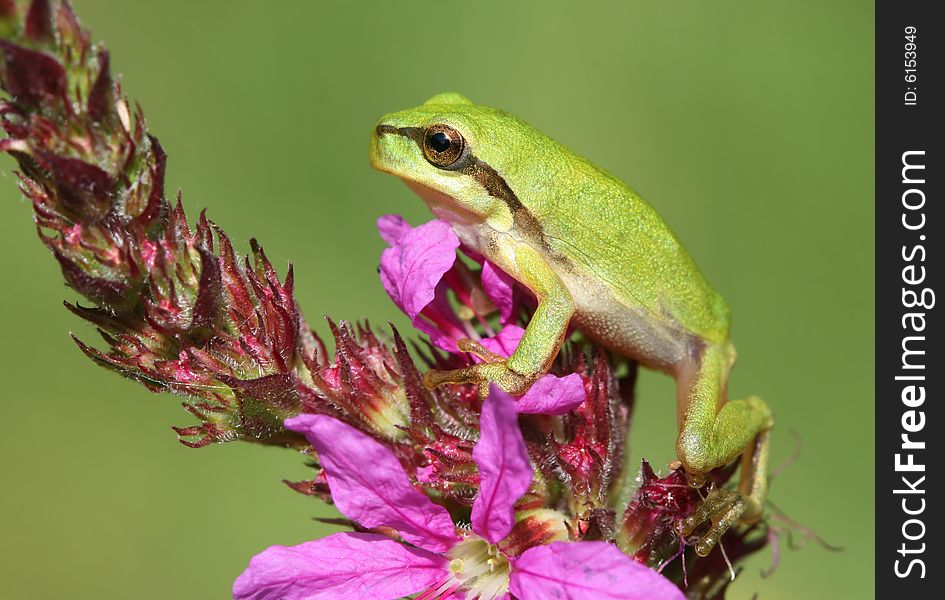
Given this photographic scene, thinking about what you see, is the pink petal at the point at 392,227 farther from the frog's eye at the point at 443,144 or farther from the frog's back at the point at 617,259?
the frog's back at the point at 617,259

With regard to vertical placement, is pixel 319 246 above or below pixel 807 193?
below

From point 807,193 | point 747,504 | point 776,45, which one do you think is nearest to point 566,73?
point 776,45

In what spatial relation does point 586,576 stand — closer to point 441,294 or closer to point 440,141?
point 441,294

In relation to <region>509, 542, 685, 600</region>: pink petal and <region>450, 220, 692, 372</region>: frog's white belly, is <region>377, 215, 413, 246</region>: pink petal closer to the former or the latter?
<region>450, 220, 692, 372</region>: frog's white belly

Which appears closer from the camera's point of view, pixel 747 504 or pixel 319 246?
pixel 747 504

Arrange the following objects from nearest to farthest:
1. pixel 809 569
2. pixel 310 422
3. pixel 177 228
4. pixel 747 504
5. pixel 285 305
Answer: pixel 310 422
pixel 177 228
pixel 285 305
pixel 747 504
pixel 809 569

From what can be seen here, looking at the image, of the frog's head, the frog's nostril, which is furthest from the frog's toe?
the frog's nostril

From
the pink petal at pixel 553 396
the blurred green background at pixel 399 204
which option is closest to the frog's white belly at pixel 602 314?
the pink petal at pixel 553 396

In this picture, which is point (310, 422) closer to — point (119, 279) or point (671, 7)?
point (119, 279)
